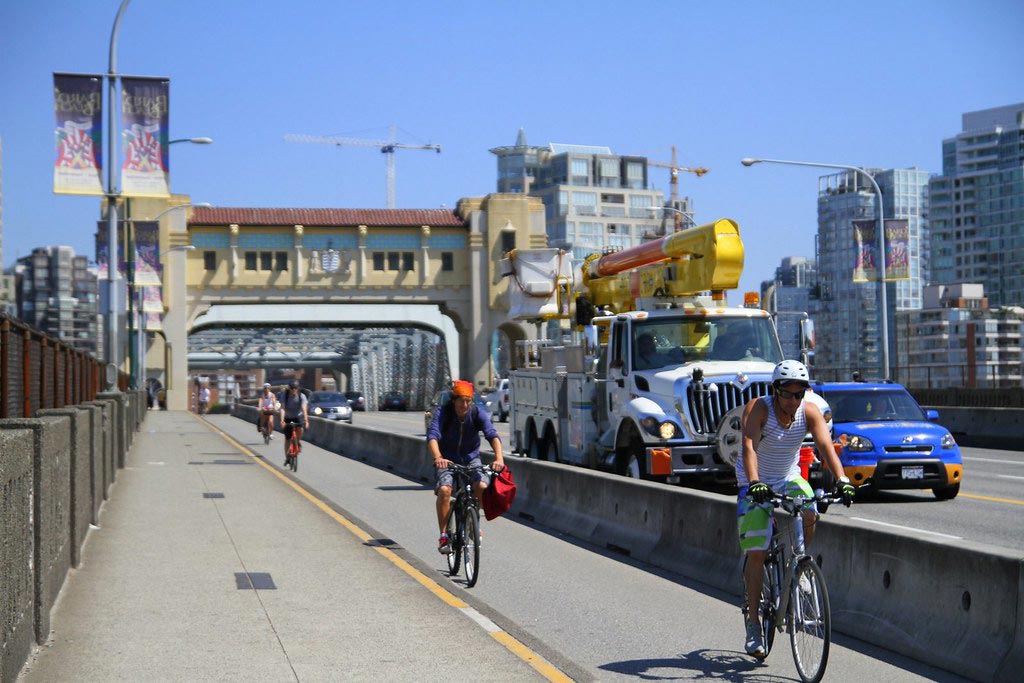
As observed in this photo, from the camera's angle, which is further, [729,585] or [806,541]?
[729,585]

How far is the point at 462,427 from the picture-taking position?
13469mm

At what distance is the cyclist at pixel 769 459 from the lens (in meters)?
8.78

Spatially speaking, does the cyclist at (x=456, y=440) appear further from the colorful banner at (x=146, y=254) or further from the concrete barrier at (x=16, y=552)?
the colorful banner at (x=146, y=254)

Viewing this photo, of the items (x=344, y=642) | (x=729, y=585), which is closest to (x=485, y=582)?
(x=729, y=585)

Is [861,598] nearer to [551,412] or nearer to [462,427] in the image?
[462,427]

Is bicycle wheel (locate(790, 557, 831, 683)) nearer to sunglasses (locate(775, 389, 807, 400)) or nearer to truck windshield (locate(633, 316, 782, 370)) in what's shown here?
sunglasses (locate(775, 389, 807, 400))

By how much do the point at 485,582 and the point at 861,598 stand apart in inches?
166

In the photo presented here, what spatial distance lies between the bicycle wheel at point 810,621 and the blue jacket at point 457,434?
5.40 meters

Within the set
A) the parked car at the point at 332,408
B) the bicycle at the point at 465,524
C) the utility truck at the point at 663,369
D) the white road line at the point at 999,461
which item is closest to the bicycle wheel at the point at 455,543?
the bicycle at the point at 465,524

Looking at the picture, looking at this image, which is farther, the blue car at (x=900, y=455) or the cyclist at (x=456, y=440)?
the blue car at (x=900, y=455)

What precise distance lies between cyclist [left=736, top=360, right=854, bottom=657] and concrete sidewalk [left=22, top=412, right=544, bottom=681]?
1435mm

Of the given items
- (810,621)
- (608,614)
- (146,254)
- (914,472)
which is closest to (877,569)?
(810,621)

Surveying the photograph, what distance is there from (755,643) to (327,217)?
90.0 m

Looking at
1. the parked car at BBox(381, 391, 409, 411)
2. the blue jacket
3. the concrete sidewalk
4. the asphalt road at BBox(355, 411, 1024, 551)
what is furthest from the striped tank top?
the parked car at BBox(381, 391, 409, 411)
